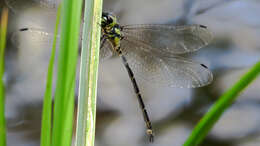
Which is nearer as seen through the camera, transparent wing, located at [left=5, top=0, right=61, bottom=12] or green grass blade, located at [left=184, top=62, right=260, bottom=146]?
green grass blade, located at [left=184, top=62, right=260, bottom=146]

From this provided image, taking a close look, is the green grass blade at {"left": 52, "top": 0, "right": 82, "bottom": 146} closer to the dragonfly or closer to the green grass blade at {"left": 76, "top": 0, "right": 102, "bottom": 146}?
the green grass blade at {"left": 76, "top": 0, "right": 102, "bottom": 146}

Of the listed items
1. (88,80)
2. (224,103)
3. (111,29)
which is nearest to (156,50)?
(111,29)

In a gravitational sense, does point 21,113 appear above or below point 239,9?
below

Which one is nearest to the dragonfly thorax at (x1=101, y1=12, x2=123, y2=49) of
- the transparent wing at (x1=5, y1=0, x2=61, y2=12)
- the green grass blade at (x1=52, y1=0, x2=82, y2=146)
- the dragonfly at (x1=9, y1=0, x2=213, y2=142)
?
the dragonfly at (x1=9, y1=0, x2=213, y2=142)

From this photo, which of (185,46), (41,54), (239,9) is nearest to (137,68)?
(185,46)

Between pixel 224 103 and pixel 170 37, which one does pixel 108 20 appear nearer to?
pixel 170 37

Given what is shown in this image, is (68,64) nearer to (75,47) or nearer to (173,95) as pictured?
(75,47)

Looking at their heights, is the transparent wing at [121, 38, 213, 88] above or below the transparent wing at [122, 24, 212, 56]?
below

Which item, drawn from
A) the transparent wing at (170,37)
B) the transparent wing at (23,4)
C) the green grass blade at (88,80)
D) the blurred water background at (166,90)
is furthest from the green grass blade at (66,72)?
Answer: the blurred water background at (166,90)
